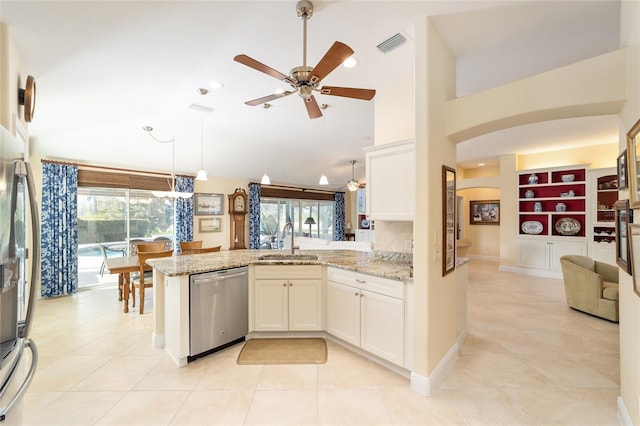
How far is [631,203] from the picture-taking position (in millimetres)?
1649

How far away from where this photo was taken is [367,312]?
2.64 m

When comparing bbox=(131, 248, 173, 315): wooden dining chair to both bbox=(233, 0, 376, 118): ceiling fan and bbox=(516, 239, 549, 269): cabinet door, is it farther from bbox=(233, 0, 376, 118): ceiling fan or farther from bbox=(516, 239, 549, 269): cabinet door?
bbox=(516, 239, 549, 269): cabinet door

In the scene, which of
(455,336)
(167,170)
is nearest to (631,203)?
(455,336)

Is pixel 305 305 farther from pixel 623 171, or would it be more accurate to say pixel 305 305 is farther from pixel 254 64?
pixel 623 171

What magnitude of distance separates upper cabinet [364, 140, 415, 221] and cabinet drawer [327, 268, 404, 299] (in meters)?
0.64

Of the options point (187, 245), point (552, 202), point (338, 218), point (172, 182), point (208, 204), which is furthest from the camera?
point (338, 218)

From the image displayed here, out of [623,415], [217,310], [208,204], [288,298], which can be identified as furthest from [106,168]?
[623,415]

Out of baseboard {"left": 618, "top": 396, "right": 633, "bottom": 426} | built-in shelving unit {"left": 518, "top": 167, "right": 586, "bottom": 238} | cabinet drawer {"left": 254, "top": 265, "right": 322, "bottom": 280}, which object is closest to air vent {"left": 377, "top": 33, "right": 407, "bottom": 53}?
cabinet drawer {"left": 254, "top": 265, "right": 322, "bottom": 280}

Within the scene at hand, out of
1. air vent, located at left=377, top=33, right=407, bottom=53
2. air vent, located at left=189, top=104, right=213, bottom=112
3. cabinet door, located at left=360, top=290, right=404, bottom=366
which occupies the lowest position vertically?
cabinet door, located at left=360, top=290, right=404, bottom=366

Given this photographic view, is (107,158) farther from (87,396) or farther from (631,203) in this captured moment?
(631,203)

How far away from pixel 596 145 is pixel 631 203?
5.92 m

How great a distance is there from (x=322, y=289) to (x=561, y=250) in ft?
19.5

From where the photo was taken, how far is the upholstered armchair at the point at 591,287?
140 inches

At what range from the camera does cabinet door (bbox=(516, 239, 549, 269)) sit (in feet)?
20.2
